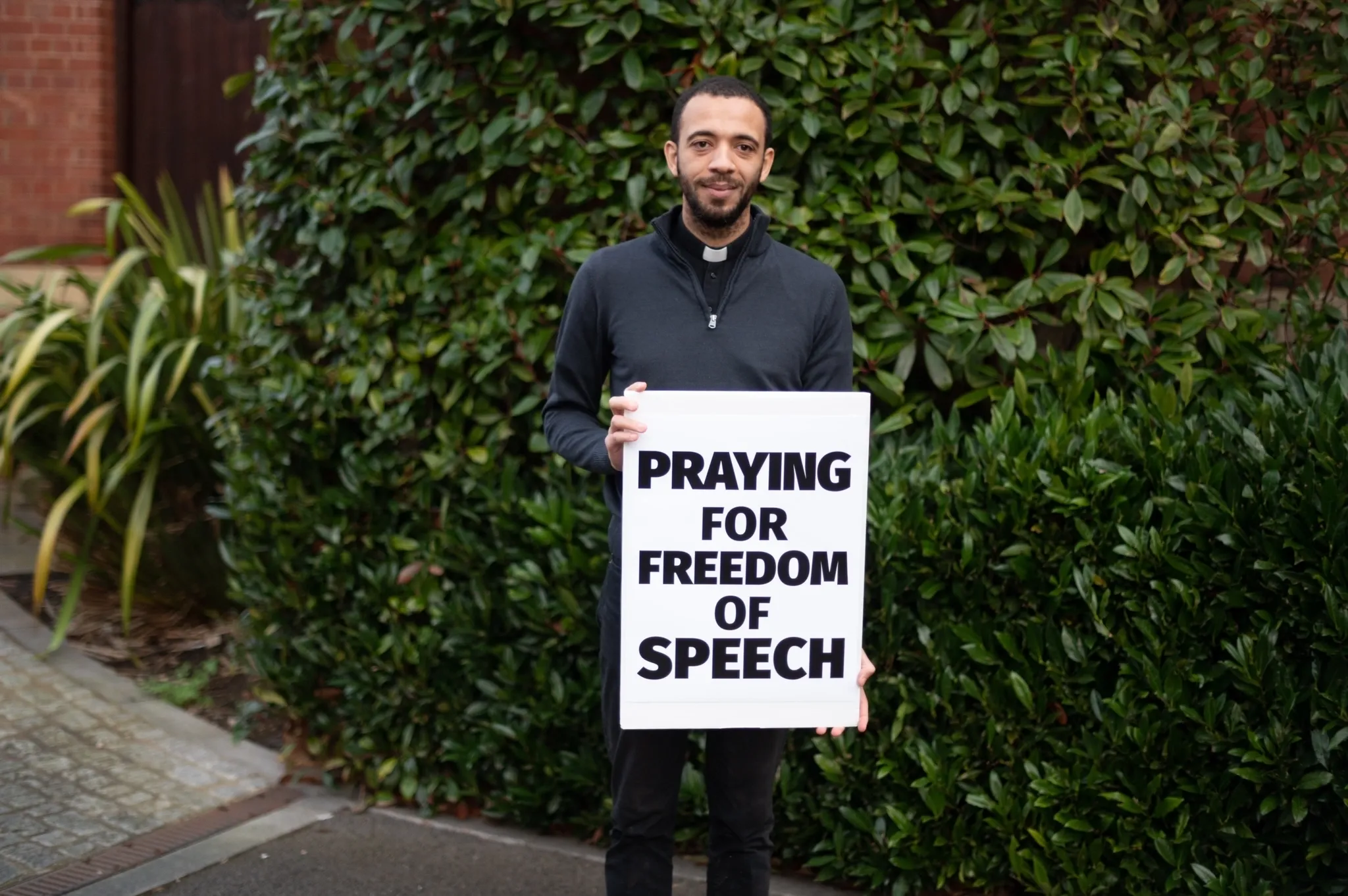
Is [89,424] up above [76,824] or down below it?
above

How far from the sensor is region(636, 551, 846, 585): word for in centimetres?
279

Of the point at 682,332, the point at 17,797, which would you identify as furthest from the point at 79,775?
the point at 682,332

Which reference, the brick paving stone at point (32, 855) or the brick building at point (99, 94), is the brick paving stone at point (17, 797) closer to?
the brick paving stone at point (32, 855)

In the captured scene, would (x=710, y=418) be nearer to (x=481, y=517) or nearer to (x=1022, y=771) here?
(x=1022, y=771)

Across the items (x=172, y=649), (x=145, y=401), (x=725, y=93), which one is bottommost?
(x=172, y=649)

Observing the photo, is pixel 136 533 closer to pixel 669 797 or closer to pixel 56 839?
pixel 56 839

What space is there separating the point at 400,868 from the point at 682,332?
2.17 metres

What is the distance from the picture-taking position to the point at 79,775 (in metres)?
4.58

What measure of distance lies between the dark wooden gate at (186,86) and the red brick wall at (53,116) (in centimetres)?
18

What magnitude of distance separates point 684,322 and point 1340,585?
5.71 ft

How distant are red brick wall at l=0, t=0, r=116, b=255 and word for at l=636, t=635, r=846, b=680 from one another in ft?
21.1

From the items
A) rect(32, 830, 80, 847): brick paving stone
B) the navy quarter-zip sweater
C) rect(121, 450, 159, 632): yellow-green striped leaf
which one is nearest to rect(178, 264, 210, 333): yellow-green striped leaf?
rect(121, 450, 159, 632): yellow-green striped leaf

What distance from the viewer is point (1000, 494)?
367 centimetres

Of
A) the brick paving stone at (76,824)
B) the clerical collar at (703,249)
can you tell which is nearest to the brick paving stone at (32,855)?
the brick paving stone at (76,824)
